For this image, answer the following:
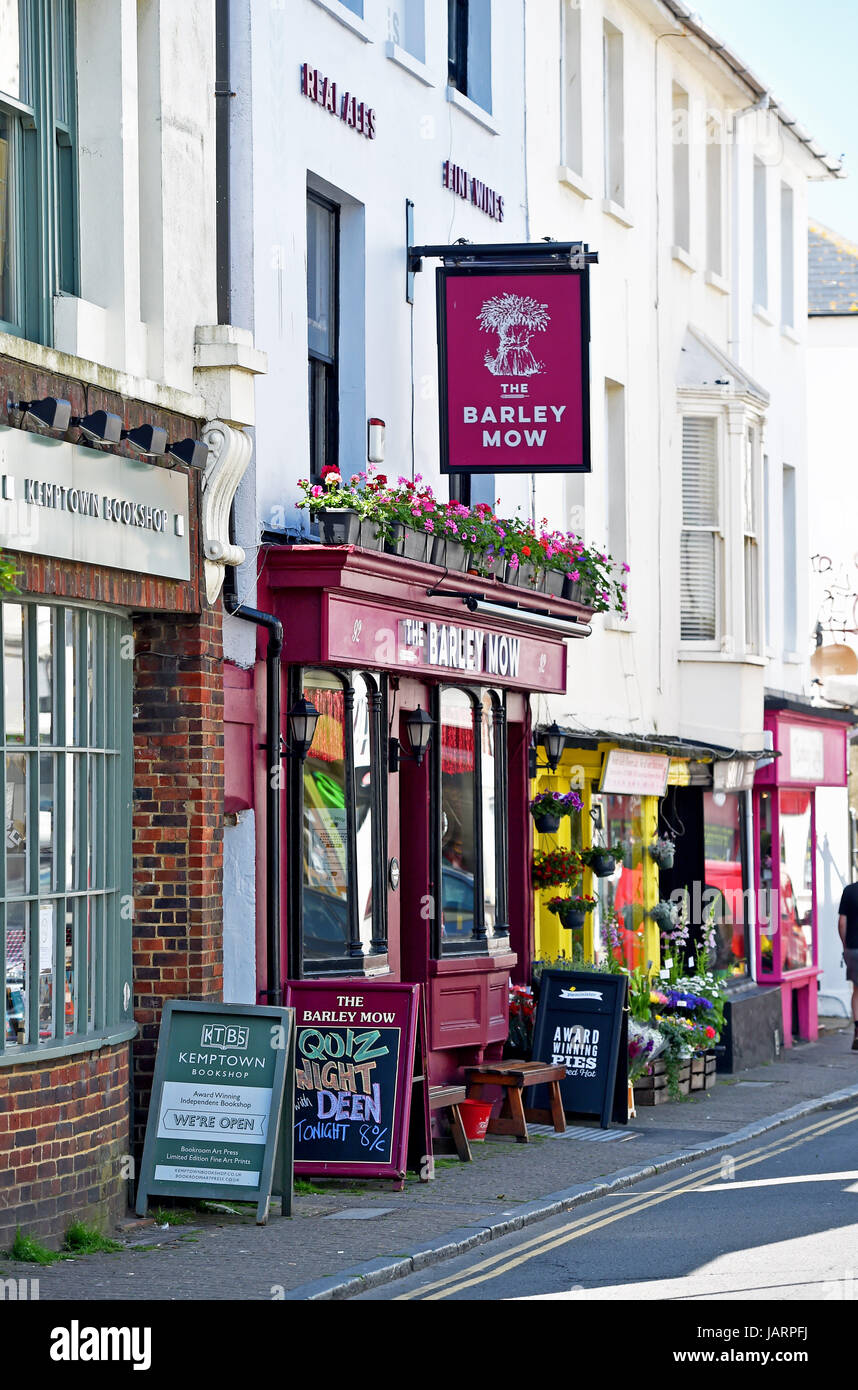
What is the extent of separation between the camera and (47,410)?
10.0 meters

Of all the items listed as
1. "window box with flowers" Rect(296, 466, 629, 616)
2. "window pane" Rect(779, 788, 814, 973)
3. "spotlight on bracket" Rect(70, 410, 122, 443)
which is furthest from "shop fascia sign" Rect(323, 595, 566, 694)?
"window pane" Rect(779, 788, 814, 973)

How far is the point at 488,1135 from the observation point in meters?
15.3

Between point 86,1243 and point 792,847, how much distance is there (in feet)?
51.8

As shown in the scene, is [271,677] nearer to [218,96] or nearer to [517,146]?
[218,96]

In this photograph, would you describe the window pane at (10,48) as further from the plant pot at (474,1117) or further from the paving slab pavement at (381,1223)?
the plant pot at (474,1117)

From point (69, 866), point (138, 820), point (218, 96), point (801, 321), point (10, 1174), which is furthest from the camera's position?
point (801, 321)

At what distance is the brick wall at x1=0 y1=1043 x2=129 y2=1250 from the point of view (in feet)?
32.5

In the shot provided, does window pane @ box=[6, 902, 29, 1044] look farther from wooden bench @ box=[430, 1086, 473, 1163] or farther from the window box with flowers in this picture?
wooden bench @ box=[430, 1086, 473, 1163]

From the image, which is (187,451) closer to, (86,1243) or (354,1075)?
(354,1075)

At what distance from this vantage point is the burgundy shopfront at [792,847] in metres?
23.5

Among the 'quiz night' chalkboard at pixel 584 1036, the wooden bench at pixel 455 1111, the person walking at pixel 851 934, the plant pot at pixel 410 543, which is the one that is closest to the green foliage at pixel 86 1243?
the wooden bench at pixel 455 1111

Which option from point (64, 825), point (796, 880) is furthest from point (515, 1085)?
point (796, 880)
